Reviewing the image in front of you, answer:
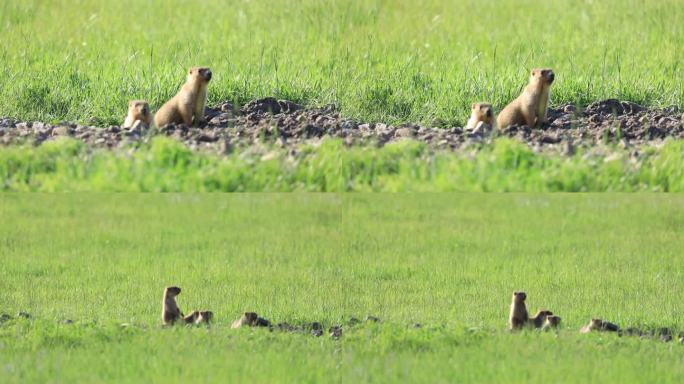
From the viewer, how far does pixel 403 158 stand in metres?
9.48

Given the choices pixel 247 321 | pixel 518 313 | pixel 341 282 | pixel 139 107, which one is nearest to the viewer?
pixel 139 107

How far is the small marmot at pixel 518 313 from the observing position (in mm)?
10474

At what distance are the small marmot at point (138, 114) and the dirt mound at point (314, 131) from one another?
0.09 metres

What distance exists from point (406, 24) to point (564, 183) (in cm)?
221

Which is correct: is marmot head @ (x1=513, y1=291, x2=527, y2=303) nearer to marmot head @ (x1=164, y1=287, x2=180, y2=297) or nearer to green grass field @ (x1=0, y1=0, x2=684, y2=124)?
green grass field @ (x1=0, y1=0, x2=684, y2=124)

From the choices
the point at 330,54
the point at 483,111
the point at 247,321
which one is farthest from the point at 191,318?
the point at 483,111

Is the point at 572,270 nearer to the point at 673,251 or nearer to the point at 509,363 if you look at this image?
the point at 673,251

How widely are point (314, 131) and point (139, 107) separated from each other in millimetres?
1223

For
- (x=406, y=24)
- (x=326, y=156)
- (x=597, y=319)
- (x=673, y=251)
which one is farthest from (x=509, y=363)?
(x=673, y=251)

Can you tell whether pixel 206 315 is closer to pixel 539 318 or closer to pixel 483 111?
pixel 539 318

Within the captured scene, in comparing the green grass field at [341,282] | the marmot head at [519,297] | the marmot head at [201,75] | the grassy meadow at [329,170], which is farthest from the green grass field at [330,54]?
the green grass field at [341,282]

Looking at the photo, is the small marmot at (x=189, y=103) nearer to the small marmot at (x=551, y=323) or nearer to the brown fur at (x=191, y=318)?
the brown fur at (x=191, y=318)

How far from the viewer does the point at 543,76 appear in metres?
9.92

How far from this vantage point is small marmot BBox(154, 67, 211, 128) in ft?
31.6
